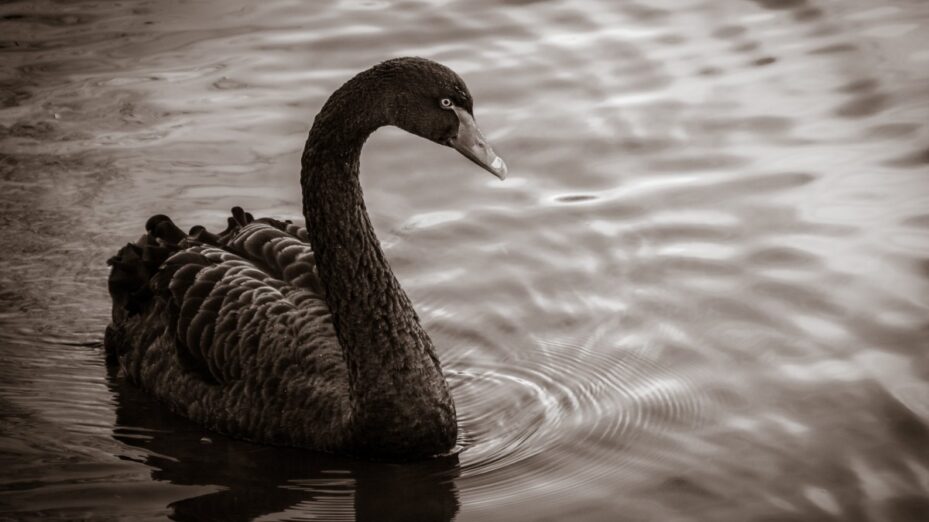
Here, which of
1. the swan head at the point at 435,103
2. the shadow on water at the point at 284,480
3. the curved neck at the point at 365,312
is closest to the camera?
the shadow on water at the point at 284,480

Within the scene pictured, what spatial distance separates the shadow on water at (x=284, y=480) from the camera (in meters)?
5.37

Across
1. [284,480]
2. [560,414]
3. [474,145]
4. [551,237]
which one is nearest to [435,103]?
[474,145]

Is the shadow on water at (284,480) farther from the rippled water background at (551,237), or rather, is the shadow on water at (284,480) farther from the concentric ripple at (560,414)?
the concentric ripple at (560,414)

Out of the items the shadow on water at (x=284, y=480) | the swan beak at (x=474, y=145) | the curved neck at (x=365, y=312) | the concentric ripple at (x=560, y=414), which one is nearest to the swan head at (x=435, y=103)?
the swan beak at (x=474, y=145)

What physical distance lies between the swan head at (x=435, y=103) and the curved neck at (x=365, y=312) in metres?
0.13

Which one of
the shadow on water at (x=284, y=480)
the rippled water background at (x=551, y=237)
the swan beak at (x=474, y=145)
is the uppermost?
the swan beak at (x=474, y=145)

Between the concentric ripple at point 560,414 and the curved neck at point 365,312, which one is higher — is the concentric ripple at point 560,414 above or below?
below

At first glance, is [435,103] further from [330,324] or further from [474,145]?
[330,324]

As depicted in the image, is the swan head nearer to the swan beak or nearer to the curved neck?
the swan beak

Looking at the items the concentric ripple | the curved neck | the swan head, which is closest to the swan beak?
the swan head

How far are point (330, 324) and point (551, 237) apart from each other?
1856 mm

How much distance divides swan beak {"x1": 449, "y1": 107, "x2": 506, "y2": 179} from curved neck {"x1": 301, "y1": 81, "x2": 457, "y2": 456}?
0.36 metres

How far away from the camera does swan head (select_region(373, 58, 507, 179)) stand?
549cm

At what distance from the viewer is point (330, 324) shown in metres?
6.09
